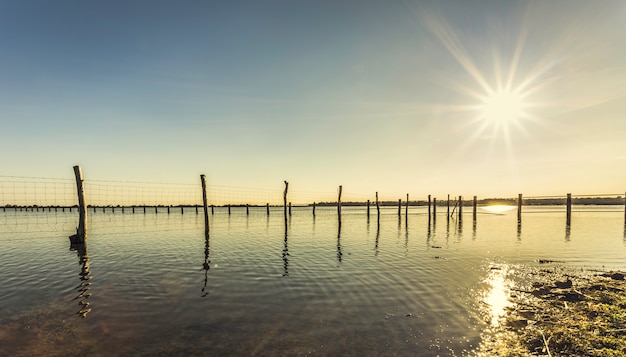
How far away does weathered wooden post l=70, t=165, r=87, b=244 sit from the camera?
17.0 metres

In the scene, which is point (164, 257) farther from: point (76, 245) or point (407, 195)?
point (407, 195)

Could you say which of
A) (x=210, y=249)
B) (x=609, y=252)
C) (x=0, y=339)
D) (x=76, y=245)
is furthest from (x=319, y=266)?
(x=609, y=252)

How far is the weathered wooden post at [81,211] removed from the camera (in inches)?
671

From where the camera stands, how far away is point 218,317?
6844 millimetres

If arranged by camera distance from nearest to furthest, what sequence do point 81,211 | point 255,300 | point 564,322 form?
point 564,322
point 255,300
point 81,211

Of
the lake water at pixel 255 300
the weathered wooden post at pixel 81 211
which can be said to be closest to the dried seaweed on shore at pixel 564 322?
the lake water at pixel 255 300

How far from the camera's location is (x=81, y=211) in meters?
17.4

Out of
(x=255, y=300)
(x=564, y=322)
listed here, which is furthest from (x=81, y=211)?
(x=564, y=322)

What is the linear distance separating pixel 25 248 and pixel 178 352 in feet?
56.6

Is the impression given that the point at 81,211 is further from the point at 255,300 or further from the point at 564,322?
the point at 564,322

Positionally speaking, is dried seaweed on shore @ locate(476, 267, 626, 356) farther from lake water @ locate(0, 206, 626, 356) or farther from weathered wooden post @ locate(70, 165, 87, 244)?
Answer: weathered wooden post @ locate(70, 165, 87, 244)

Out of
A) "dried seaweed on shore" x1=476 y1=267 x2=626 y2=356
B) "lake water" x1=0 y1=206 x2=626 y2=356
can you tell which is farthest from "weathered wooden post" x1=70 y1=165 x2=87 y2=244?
"dried seaweed on shore" x1=476 y1=267 x2=626 y2=356

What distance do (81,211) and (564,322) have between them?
21.2 metres

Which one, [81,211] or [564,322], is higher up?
[81,211]
